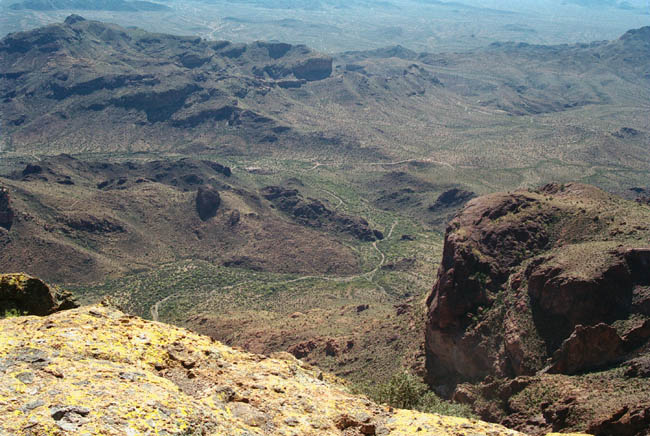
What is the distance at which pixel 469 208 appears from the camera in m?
Answer: 55.4

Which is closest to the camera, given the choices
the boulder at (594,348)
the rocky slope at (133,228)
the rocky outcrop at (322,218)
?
the boulder at (594,348)

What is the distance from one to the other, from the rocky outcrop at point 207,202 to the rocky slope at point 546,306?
2755 inches

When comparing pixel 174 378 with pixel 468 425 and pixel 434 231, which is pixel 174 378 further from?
pixel 434 231

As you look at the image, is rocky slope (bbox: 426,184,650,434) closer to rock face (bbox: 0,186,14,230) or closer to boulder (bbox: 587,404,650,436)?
boulder (bbox: 587,404,650,436)

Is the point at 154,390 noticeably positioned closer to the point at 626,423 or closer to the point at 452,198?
the point at 626,423

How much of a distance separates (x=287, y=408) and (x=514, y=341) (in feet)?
82.2

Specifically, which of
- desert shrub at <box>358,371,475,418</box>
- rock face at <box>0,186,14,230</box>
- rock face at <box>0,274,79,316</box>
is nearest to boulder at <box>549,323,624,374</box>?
desert shrub at <box>358,371,475,418</box>

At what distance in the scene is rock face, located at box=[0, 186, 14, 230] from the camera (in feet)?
295

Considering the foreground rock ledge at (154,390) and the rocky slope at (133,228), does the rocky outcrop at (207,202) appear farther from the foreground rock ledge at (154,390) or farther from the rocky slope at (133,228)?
the foreground rock ledge at (154,390)

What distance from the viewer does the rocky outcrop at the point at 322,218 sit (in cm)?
12512

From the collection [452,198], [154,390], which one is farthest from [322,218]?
[154,390]

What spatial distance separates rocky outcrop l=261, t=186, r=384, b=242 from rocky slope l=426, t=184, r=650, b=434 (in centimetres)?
7019

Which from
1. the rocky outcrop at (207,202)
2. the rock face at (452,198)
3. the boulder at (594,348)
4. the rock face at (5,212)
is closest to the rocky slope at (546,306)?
the boulder at (594,348)

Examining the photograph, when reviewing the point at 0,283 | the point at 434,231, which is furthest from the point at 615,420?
the point at 434,231
